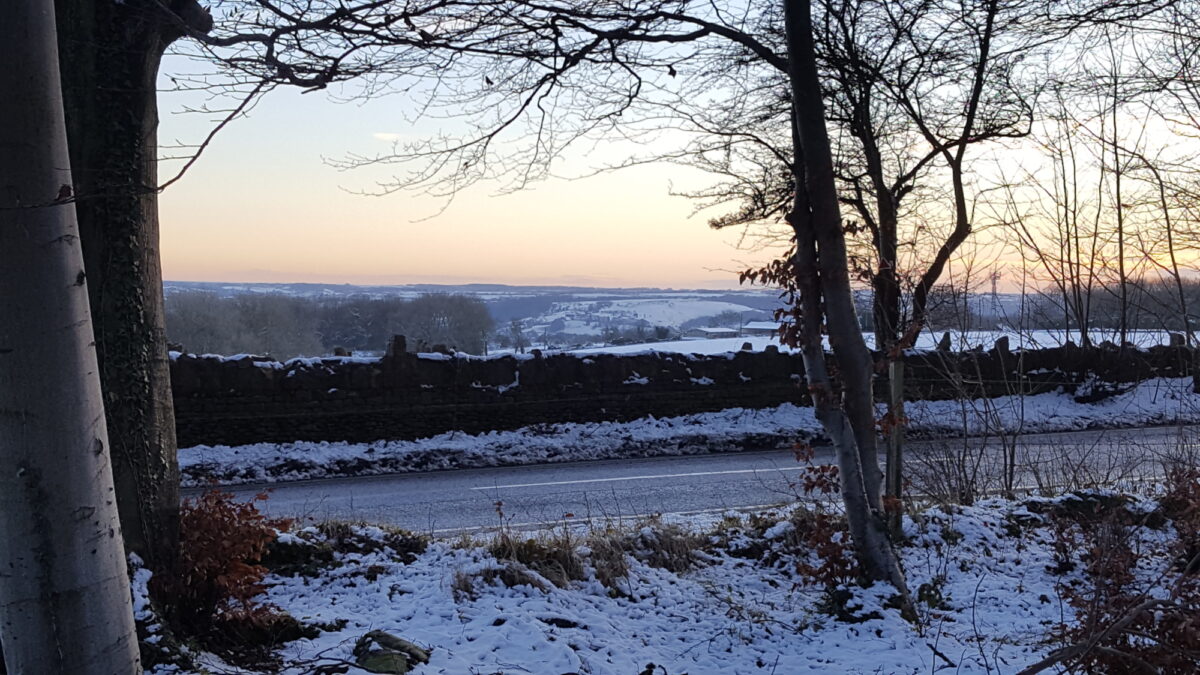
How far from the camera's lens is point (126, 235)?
155 inches

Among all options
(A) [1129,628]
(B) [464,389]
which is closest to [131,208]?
(A) [1129,628]

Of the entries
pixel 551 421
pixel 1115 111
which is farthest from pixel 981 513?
pixel 551 421

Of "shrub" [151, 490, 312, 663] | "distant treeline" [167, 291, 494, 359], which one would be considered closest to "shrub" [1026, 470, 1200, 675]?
"shrub" [151, 490, 312, 663]

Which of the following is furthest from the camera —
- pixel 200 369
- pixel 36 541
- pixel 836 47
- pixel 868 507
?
pixel 200 369

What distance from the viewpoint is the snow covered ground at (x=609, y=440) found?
37.9 feet

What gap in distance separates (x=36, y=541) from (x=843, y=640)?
3751mm

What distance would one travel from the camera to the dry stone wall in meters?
12.3

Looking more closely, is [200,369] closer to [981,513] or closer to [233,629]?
[233,629]

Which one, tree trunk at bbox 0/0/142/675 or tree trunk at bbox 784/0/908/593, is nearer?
tree trunk at bbox 0/0/142/675

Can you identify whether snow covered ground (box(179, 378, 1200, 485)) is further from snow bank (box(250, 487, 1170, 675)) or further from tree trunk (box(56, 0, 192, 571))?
tree trunk (box(56, 0, 192, 571))

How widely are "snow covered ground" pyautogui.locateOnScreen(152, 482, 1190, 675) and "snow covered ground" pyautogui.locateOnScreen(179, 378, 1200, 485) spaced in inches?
193

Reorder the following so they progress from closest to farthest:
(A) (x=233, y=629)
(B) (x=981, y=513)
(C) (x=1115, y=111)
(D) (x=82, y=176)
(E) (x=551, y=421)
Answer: (D) (x=82, y=176)
(A) (x=233, y=629)
(B) (x=981, y=513)
(C) (x=1115, y=111)
(E) (x=551, y=421)

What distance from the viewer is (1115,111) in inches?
307

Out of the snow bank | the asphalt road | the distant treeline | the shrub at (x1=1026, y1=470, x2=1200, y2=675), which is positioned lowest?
the asphalt road
